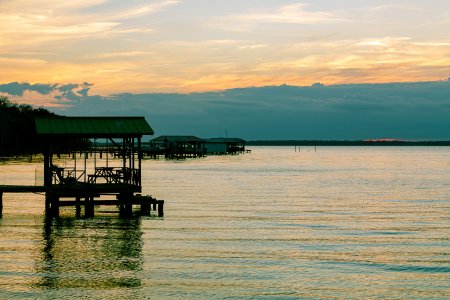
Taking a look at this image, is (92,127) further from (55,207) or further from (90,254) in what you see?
(90,254)

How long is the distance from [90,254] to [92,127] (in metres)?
12.4

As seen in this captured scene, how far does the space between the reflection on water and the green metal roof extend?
469 centimetres

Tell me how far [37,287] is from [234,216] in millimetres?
20503

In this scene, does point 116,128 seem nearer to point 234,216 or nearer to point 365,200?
point 234,216

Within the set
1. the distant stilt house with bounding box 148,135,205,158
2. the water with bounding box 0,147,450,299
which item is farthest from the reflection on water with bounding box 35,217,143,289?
the distant stilt house with bounding box 148,135,205,158

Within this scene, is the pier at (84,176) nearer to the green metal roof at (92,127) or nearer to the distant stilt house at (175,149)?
the green metal roof at (92,127)

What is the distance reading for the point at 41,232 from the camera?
31.0m

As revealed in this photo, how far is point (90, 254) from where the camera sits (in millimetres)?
25281

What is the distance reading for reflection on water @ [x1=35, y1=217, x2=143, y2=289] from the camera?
21.0m

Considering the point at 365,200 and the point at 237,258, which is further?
the point at 365,200

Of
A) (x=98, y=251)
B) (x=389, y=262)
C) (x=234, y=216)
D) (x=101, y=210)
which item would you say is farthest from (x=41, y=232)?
(x=389, y=262)

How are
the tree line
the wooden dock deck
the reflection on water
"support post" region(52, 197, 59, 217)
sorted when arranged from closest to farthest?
the reflection on water, the wooden dock deck, "support post" region(52, 197, 59, 217), the tree line

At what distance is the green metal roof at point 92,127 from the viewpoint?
35.6 metres

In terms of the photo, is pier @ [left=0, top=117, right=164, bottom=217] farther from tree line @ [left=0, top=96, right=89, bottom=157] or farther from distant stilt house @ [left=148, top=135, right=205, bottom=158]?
distant stilt house @ [left=148, top=135, right=205, bottom=158]
